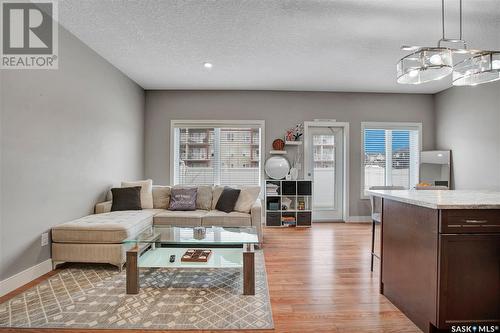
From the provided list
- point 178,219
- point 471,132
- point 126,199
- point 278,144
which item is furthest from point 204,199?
point 471,132

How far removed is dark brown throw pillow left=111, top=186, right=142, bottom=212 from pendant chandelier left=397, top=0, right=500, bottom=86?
3707mm

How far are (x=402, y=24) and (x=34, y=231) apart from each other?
14.7 ft

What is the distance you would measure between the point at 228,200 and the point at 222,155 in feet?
5.46

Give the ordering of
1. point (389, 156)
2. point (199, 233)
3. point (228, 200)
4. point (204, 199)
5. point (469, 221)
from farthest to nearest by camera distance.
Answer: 1. point (389, 156)
2. point (204, 199)
3. point (228, 200)
4. point (199, 233)
5. point (469, 221)

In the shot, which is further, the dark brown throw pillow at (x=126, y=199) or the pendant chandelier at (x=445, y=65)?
the dark brown throw pillow at (x=126, y=199)

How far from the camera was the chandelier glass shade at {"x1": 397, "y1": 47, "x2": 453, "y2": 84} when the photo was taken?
6.64 feet

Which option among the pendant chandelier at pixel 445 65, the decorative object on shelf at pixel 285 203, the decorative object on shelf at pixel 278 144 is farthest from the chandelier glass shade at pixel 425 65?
the decorative object on shelf at pixel 285 203

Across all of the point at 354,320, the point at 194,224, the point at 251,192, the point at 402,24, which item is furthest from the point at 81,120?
the point at 402,24

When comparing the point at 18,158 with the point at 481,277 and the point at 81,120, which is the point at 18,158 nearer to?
the point at 81,120

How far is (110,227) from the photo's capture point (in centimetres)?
287

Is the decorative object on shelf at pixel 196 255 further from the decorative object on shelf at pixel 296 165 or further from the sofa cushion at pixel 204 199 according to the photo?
the decorative object on shelf at pixel 296 165

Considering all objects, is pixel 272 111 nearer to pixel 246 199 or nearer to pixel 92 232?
pixel 246 199

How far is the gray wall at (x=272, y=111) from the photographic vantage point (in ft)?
17.9

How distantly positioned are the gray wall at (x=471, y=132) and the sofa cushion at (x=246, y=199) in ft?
12.4
